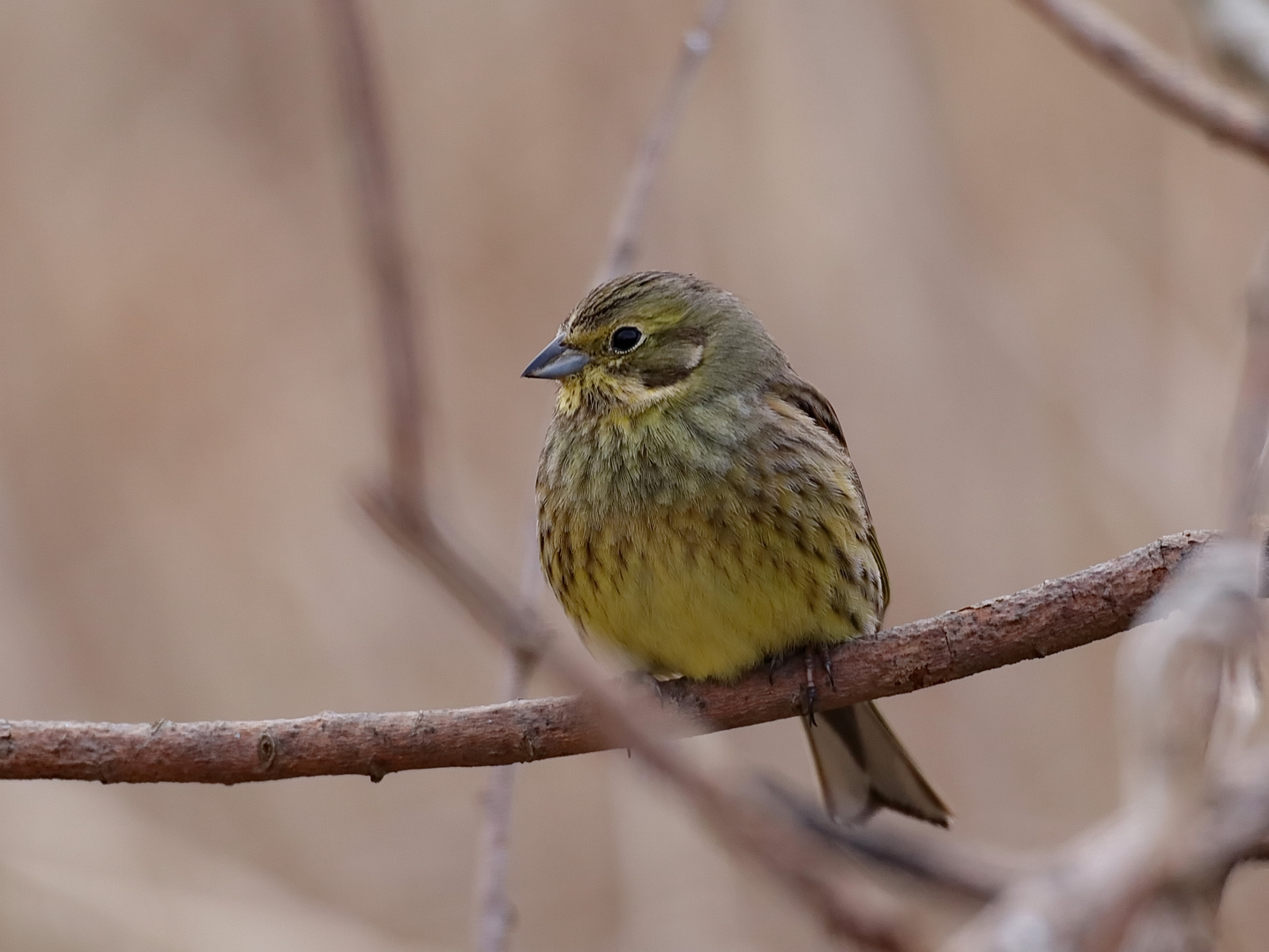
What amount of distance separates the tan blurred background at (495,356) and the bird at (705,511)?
1.20 m

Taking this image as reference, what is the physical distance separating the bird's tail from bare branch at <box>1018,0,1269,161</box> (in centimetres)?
127

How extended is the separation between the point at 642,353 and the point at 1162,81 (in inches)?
44.8

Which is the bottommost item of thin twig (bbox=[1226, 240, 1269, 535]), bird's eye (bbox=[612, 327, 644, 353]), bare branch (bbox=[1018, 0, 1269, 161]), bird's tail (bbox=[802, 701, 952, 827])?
bird's tail (bbox=[802, 701, 952, 827])

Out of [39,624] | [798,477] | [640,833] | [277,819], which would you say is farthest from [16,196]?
[798,477]

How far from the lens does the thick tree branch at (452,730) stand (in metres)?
2.15

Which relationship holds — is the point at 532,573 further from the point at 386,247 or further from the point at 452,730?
the point at 386,247

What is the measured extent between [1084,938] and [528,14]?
4396mm

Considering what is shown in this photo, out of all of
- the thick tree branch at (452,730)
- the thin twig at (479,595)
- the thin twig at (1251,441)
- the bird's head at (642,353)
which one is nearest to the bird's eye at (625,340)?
the bird's head at (642,353)

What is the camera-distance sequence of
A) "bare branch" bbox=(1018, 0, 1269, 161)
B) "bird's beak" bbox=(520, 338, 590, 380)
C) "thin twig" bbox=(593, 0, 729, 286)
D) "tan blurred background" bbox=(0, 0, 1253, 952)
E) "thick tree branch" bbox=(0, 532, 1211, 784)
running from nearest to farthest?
"thick tree branch" bbox=(0, 532, 1211, 784) → "bare branch" bbox=(1018, 0, 1269, 161) → "thin twig" bbox=(593, 0, 729, 286) → "bird's beak" bbox=(520, 338, 590, 380) → "tan blurred background" bbox=(0, 0, 1253, 952)

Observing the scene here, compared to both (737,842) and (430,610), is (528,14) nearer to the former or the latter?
(430,610)

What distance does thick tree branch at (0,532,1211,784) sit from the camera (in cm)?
215

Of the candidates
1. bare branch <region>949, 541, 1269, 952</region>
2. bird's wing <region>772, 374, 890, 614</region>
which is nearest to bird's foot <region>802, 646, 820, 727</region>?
bird's wing <region>772, 374, 890, 614</region>

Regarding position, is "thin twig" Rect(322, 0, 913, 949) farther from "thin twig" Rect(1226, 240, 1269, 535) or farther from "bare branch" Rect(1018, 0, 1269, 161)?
"bare branch" Rect(1018, 0, 1269, 161)

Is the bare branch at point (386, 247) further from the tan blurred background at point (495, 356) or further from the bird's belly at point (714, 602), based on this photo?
the tan blurred background at point (495, 356)
